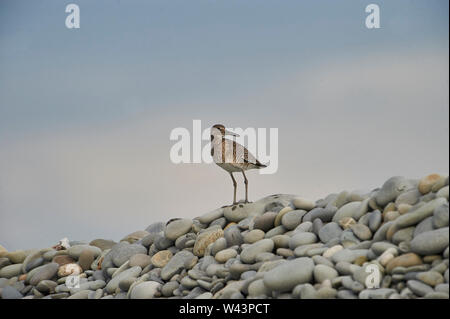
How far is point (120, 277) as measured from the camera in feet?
13.1

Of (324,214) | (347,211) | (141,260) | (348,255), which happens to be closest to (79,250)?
(141,260)

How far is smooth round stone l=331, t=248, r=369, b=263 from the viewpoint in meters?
3.17

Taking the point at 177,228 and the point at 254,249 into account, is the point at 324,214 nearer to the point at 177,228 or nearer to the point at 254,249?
the point at 254,249

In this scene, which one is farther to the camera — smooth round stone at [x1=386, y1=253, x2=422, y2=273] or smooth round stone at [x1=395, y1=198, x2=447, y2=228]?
smooth round stone at [x1=395, y1=198, x2=447, y2=228]

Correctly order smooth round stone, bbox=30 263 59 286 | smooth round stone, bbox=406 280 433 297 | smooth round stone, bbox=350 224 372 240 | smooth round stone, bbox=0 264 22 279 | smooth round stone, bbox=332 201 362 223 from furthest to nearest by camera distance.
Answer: smooth round stone, bbox=0 264 22 279 < smooth round stone, bbox=30 263 59 286 < smooth round stone, bbox=332 201 362 223 < smooth round stone, bbox=350 224 372 240 < smooth round stone, bbox=406 280 433 297

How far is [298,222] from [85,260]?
176cm

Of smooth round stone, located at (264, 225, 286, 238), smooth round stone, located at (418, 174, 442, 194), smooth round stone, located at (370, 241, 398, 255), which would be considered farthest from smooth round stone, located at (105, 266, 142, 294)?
smooth round stone, located at (418, 174, 442, 194)

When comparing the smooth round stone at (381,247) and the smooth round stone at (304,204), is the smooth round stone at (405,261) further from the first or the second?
the smooth round stone at (304,204)

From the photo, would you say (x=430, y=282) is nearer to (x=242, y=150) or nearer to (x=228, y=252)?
(x=228, y=252)

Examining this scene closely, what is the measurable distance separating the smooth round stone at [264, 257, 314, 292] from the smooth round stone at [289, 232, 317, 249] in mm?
338

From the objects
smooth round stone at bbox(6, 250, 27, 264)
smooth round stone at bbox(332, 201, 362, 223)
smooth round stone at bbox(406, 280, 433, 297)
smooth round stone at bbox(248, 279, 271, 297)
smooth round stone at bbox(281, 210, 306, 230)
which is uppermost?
smooth round stone at bbox(332, 201, 362, 223)

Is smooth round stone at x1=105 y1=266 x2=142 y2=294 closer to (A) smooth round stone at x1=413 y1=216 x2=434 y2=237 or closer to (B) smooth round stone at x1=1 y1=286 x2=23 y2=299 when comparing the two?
(B) smooth round stone at x1=1 y1=286 x2=23 y2=299

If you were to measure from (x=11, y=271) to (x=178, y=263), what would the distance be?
1567 mm
